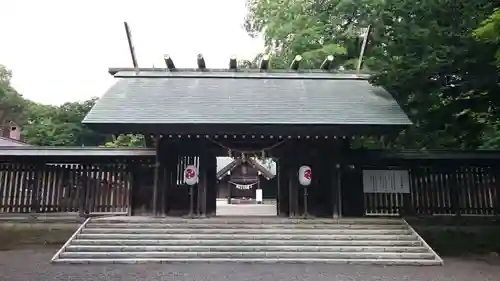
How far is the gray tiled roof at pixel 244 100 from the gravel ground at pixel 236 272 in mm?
4156

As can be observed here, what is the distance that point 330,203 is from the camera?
466 inches

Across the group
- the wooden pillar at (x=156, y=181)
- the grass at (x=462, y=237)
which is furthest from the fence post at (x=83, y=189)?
the grass at (x=462, y=237)

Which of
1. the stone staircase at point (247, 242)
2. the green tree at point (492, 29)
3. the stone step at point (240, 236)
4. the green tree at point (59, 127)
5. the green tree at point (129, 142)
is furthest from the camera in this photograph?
the green tree at point (59, 127)

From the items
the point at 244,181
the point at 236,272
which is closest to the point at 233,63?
the point at 236,272

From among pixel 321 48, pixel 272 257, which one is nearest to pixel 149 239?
pixel 272 257

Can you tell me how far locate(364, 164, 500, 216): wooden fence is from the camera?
38.7ft

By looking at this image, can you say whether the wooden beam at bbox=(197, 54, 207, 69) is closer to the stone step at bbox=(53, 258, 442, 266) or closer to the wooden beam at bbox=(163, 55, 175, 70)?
the wooden beam at bbox=(163, 55, 175, 70)

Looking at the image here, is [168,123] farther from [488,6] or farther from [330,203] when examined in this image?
[488,6]

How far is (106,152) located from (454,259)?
9857 millimetres

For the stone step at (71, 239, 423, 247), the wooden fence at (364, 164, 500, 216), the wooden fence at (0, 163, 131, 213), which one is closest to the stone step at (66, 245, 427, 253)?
the stone step at (71, 239, 423, 247)

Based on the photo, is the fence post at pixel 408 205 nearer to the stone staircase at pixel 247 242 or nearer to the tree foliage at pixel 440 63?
the stone staircase at pixel 247 242

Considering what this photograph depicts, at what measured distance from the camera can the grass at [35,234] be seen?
1100cm

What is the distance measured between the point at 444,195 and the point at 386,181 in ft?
5.91

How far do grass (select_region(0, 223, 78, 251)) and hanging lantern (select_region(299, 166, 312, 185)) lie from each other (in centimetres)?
662
